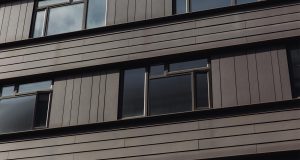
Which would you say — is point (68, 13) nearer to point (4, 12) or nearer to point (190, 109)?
point (4, 12)

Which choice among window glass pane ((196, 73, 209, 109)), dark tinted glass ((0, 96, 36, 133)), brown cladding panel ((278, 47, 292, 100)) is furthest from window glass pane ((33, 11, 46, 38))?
brown cladding panel ((278, 47, 292, 100))

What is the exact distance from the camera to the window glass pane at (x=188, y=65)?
15.2 metres

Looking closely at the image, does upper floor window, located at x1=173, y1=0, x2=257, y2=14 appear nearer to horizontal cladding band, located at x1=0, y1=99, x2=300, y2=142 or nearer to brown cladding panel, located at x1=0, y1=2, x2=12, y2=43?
horizontal cladding band, located at x1=0, y1=99, x2=300, y2=142

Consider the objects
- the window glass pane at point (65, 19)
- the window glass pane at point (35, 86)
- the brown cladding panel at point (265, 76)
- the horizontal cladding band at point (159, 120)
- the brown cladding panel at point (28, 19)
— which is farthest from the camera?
the brown cladding panel at point (28, 19)

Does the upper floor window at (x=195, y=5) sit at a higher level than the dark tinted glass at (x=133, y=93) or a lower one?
higher

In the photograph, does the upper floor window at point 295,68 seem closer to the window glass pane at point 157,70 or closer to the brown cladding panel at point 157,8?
the window glass pane at point 157,70

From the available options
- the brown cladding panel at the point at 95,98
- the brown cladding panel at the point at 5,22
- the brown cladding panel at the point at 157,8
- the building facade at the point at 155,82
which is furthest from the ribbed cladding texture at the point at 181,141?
the brown cladding panel at the point at 5,22

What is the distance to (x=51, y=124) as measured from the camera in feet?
51.3

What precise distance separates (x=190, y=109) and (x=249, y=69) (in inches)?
75.6

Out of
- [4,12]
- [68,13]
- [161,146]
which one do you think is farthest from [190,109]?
[4,12]

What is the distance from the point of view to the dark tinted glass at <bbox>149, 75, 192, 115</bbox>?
48.5ft

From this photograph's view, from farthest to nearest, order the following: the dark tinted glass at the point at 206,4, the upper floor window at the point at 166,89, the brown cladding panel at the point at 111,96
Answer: the dark tinted glass at the point at 206,4 < the brown cladding panel at the point at 111,96 < the upper floor window at the point at 166,89

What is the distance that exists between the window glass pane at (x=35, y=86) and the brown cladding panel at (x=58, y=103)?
400mm

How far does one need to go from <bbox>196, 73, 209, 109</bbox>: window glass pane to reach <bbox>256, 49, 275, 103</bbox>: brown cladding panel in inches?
59.2
